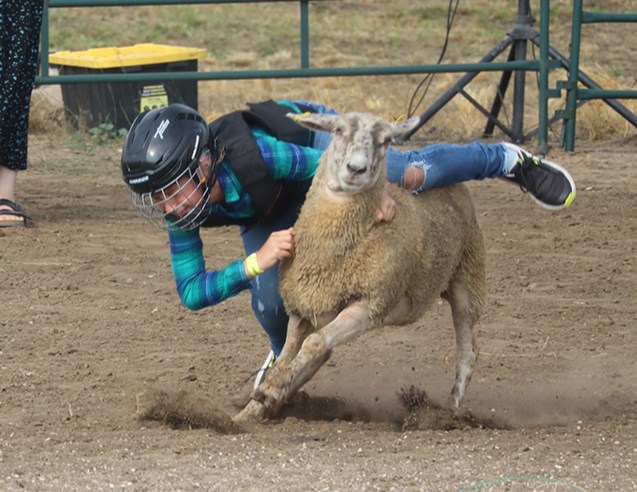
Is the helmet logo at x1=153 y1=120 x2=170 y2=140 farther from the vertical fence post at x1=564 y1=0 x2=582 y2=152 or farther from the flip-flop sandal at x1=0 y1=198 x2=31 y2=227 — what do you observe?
the vertical fence post at x1=564 y1=0 x2=582 y2=152

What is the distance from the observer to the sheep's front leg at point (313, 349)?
4457mm

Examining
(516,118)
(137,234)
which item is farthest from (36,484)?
(516,118)

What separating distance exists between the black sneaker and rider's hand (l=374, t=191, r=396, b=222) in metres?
0.84

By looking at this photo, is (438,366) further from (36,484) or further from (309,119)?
(36,484)

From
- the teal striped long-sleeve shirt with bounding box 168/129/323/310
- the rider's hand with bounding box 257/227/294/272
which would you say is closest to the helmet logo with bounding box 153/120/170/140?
the teal striped long-sleeve shirt with bounding box 168/129/323/310

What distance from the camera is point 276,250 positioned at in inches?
181

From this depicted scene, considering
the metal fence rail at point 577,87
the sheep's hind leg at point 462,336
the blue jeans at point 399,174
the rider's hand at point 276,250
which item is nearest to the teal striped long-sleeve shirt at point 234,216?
the rider's hand at point 276,250

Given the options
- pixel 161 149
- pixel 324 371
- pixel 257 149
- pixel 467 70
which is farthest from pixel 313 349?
pixel 467 70

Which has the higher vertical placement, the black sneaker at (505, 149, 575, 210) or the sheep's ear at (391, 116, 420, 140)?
the sheep's ear at (391, 116, 420, 140)

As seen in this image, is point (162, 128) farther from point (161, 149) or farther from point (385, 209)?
point (385, 209)

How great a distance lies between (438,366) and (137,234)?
2973mm

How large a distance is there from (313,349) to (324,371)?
142 centimetres

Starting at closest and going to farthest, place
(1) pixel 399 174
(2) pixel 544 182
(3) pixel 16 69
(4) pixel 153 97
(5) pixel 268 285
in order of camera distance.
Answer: (1) pixel 399 174
(5) pixel 268 285
(2) pixel 544 182
(3) pixel 16 69
(4) pixel 153 97

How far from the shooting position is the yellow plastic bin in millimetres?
11234
